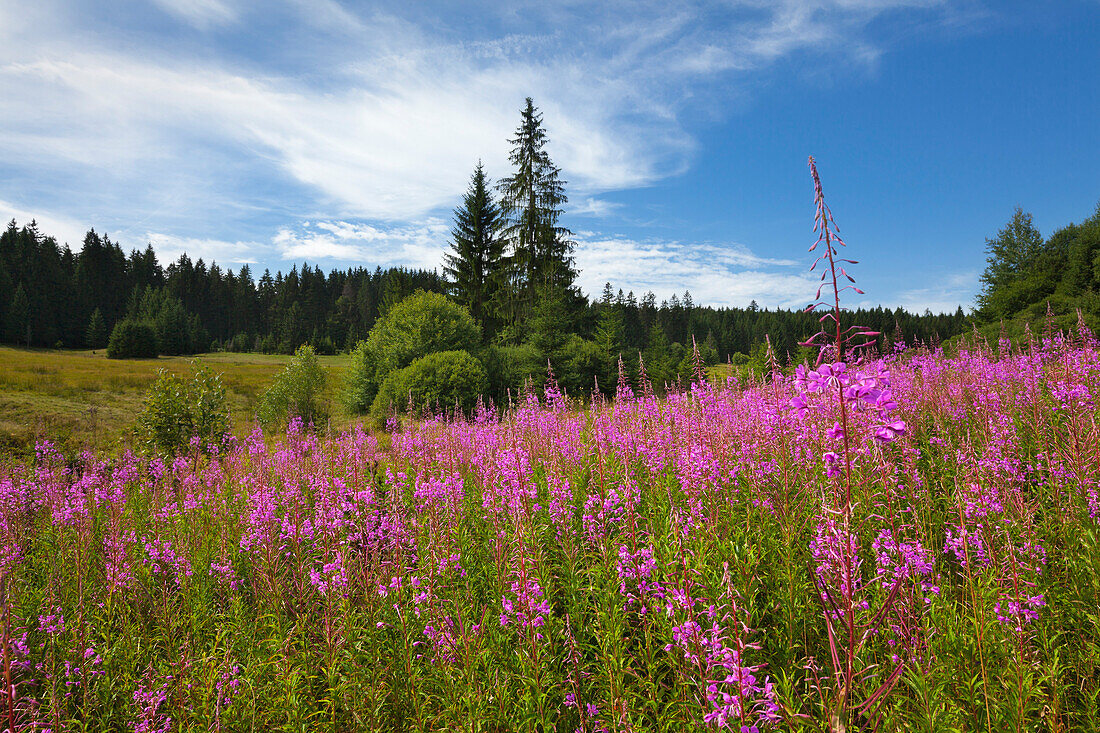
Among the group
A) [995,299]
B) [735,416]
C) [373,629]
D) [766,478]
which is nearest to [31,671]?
[373,629]

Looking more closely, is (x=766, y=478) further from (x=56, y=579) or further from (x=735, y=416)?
(x=56, y=579)

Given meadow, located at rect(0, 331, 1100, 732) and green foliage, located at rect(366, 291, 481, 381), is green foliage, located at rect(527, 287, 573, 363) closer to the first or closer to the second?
green foliage, located at rect(366, 291, 481, 381)

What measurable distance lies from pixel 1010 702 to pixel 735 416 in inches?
152

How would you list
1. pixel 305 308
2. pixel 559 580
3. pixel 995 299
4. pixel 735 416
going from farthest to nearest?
pixel 305 308 → pixel 995 299 → pixel 735 416 → pixel 559 580

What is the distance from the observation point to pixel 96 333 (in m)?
71.5

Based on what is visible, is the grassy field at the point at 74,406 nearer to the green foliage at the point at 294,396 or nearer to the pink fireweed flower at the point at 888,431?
the green foliage at the point at 294,396

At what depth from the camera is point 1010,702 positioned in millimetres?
2307

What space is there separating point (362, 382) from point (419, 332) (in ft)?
14.6

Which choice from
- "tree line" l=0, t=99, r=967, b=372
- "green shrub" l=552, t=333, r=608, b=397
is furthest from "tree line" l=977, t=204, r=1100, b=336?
"green shrub" l=552, t=333, r=608, b=397

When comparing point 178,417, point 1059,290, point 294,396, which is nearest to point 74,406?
point 294,396

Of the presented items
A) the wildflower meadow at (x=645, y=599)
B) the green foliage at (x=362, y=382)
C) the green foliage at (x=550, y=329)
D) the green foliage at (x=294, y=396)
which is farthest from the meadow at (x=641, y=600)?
the green foliage at (x=550, y=329)

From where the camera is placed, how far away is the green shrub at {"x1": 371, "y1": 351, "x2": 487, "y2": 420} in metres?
20.5

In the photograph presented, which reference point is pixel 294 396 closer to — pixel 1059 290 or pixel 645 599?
pixel 645 599

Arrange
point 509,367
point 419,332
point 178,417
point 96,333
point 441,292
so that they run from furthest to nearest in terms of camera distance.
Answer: point 96,333 → point 441,292 → point 509,367 → point 419,332 → point 178,417
